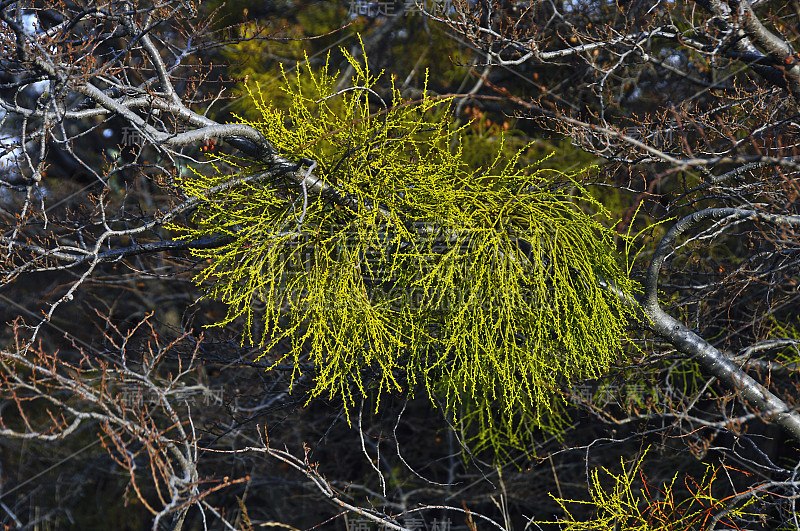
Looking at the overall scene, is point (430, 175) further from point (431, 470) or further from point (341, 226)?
point (431, 470)

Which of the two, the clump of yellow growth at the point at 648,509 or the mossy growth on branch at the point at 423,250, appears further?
the clump of yellow growth at the point at 648,509

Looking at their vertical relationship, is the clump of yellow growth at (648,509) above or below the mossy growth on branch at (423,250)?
below

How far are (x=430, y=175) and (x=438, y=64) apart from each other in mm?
4096

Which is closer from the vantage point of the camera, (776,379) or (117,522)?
(776,379)

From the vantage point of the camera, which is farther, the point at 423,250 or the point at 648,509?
the point at 648,509

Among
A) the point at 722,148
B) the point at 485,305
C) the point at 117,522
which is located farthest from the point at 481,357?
the point at 117,522

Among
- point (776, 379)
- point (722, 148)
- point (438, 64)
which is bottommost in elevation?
point (776, 379)

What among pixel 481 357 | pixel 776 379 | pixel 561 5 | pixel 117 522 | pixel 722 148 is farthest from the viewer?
pixel 117 522

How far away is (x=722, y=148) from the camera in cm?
318

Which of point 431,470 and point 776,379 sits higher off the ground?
point 776,379

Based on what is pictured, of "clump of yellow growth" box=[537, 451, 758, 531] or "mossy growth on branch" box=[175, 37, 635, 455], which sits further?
"clump of yellow growth" box=[537, 451, 758, 531]

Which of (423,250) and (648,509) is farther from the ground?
(423,250)

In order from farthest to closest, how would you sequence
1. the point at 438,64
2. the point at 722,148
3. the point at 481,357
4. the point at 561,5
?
the point at 438,64, the point at 561,5, the point at 722,148, the point at 481,357

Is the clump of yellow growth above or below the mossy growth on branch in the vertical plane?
below
